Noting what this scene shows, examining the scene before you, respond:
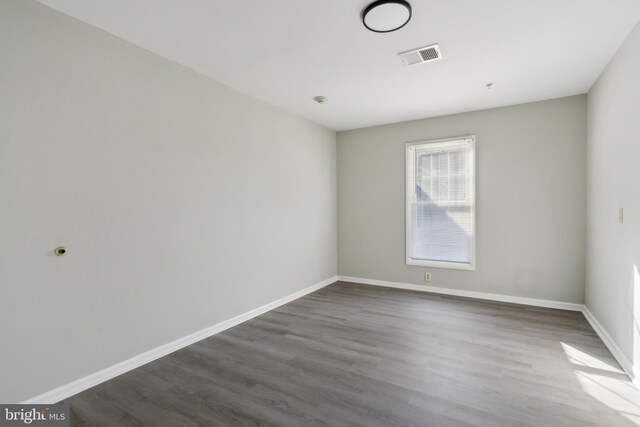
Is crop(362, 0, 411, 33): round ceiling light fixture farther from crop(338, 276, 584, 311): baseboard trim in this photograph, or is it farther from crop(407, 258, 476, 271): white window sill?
crop(338, 276, 584, 311): baseboard trim

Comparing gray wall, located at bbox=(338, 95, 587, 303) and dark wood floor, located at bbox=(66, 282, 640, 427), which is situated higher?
gray wall, located at bbox=(338, 95, 587, 303)

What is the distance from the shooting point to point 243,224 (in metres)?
3.63

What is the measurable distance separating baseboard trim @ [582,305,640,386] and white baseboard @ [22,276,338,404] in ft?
11.0

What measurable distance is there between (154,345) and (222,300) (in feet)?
2.56

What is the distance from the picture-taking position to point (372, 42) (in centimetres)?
254

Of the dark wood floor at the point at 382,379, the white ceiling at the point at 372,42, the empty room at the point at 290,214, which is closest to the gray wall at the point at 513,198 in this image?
the empty room at the point at 290,214

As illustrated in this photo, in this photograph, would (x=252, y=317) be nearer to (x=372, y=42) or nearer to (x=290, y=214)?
(x=290, y=214)

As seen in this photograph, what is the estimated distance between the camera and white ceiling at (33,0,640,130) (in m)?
2.11

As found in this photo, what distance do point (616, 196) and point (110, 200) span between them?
4153 mm

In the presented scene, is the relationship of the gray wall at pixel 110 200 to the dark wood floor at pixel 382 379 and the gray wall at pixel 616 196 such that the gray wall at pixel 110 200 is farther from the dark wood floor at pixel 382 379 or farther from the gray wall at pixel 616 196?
the gray wall at pixel 616 196

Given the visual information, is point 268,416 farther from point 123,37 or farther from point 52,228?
point 123,37

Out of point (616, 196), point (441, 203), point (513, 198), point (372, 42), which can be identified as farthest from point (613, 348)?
point (372, 42)

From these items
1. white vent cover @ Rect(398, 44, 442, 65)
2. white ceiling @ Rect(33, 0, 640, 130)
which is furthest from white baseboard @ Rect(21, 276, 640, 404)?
white vent cover @ Rect(398, 44, 442, 65)

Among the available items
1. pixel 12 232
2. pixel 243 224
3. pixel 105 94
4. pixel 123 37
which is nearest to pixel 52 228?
pixel 12 232
